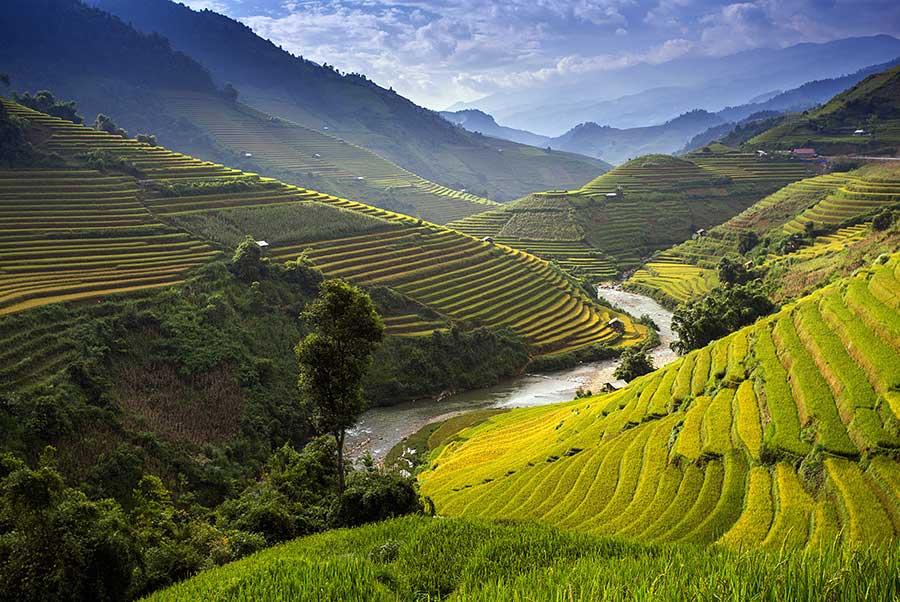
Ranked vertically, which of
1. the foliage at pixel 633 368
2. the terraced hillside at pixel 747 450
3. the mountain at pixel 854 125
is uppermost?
the mountain at pixel 854 125

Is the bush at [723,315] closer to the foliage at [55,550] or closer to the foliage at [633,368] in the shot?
the foliage at [633,368]

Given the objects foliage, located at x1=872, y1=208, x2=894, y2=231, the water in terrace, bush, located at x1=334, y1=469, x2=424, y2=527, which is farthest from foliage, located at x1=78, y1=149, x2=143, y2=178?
foliage, located at x1=872, y1=208, x2=894, y2=231

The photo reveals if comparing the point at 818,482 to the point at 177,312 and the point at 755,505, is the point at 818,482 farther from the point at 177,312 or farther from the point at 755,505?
the point at 177,312

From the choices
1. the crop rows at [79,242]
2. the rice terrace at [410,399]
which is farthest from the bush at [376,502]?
the crop rows at [79,242]

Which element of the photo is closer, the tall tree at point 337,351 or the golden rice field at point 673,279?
the tall tree at point 337,351

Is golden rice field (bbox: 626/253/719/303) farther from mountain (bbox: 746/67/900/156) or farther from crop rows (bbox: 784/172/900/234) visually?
mountain (bbox: 746/67/900/156)

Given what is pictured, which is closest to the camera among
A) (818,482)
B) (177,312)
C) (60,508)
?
(60,508)

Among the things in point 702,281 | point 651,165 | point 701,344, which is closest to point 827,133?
point 651,165
